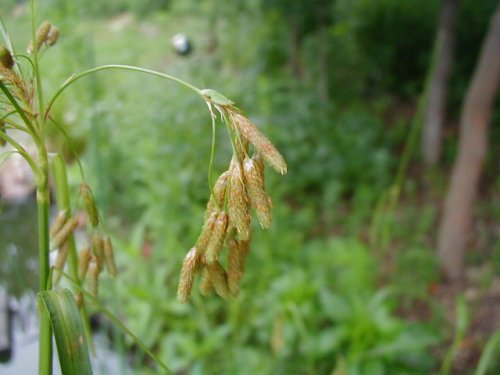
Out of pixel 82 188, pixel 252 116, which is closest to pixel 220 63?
pixel 252 116

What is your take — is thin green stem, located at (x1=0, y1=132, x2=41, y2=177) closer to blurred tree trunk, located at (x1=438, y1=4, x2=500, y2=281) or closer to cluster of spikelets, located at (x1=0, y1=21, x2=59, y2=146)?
cluster of spikelets, located at (x1=0, y1=21, x2=59, y2=146)

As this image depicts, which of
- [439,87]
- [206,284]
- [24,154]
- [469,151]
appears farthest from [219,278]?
[439,87]

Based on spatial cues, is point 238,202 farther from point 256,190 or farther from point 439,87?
point 439,87

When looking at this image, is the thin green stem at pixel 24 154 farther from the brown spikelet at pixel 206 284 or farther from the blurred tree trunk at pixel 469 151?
the blurred tree trunk at pixel 469 151

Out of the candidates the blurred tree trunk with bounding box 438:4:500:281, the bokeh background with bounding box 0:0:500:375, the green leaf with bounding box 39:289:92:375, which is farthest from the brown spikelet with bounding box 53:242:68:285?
the blurred tree trunk with bounding box 438:4:500:281

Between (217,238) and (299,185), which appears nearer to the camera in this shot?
(217,238)

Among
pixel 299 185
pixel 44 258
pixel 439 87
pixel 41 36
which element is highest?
pixel 439 87

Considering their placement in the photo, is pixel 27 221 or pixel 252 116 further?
pixel 252 116

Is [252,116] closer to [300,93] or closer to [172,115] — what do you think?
[172,115]
